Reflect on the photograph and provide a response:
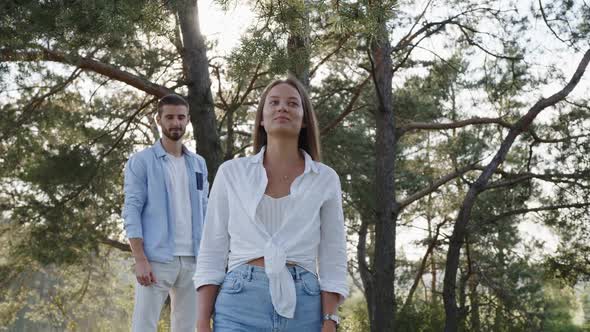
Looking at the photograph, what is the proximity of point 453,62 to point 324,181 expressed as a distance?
10057 millimetres

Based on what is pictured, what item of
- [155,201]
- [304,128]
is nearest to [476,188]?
[155,201]

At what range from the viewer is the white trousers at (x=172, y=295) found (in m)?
3.89

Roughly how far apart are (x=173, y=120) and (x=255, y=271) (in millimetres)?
2085

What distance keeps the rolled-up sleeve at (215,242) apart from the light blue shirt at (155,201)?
168 centimetres

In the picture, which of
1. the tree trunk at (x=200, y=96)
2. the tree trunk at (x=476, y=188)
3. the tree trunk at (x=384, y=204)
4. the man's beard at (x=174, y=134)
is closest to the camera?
the man's beard at (x=174, y=134)

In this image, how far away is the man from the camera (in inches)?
154

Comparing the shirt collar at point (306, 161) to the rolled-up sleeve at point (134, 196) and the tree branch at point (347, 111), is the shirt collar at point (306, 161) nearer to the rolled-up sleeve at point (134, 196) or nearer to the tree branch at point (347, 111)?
the rolled-up sleeve at point (134, 196)

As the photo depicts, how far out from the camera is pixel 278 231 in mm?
2203

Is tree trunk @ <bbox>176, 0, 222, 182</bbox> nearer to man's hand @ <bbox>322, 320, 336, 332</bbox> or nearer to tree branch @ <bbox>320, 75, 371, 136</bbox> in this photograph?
tree branch @ <bbox>320, 75, 371, 136</bbox>

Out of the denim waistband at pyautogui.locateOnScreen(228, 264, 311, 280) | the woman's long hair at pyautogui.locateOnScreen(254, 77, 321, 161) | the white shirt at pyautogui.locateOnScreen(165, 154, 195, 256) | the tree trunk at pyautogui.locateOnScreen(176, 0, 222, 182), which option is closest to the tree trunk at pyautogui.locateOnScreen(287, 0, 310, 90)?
the white shirt at pyautogui.locateOnScreen(165, 154, 195, 256)

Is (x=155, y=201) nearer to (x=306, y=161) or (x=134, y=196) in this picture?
(x=134, y=196)

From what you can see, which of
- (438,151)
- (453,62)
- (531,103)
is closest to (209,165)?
(453,62)

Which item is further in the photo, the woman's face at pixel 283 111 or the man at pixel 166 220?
the man at pixel 166 220

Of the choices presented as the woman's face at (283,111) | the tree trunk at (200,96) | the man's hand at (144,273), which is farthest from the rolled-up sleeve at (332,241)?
the tree trunk at (200,96)
